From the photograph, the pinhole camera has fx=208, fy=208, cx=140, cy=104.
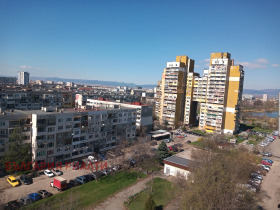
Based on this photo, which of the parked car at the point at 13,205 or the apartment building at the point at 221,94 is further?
the apartment building at the point at 221,94

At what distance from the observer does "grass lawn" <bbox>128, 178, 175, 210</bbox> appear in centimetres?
1403

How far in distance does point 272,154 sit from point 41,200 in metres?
29.5

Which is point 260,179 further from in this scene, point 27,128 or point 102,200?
point 27,128

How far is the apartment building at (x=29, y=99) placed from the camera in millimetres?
32062

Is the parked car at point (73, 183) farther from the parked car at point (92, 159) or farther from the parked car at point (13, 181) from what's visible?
the parked car at point (92, 159)

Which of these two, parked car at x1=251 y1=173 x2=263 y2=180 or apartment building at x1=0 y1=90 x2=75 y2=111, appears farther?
apartment building at x1=0 y1=90 x2=75 y2=111

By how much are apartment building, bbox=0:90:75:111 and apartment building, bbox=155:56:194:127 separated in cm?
2004

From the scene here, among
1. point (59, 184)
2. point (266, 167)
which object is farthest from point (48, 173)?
point (266, 167)

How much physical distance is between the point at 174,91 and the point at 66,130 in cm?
2711

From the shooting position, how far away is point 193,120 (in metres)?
46.5

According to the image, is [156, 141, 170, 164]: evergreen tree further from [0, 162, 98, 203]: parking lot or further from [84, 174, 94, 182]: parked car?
[0, 162, 98, 203]: parking lot

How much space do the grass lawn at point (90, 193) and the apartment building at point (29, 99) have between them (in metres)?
22.1

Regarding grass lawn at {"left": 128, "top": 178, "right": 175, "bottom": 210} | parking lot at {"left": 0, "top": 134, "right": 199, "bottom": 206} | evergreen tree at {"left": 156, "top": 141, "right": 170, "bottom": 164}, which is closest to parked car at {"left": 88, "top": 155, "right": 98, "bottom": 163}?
parking lot at {"left": 0, "top": 134, "right": 199, "bottom": 206}

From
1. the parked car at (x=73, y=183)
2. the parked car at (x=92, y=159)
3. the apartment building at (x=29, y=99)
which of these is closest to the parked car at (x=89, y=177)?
the parked car at (x=73, y=183)
